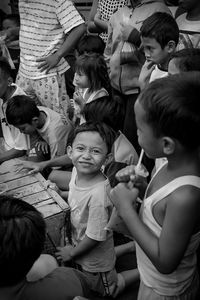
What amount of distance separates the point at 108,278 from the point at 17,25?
339cm

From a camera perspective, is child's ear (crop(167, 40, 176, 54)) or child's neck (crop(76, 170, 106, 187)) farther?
child's ear (crop(167, 40, 176, 54))

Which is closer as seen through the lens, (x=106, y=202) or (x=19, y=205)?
(x=19, y=205)

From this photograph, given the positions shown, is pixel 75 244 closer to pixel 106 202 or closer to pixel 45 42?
pixel 106 202

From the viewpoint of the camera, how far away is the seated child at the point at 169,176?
1097 millimetres

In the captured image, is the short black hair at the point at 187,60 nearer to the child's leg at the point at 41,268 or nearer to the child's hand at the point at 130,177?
the child's hand at the point at 130,177

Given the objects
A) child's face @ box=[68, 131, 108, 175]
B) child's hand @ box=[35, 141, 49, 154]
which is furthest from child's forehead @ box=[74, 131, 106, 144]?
child's hand @ box=[35, 141, 49, 154]

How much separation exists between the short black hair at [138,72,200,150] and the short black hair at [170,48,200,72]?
681 mm

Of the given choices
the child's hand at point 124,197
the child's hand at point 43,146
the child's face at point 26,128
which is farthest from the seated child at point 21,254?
the child's hand at point 43,146

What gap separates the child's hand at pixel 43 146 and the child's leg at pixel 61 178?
0.30 m

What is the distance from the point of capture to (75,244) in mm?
2074

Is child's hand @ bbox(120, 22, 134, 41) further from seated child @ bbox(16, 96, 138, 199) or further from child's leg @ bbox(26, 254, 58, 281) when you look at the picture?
child's leg @ bbox(26, 254, 58, 281)

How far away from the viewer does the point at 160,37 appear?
226cm

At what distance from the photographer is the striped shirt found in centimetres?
307

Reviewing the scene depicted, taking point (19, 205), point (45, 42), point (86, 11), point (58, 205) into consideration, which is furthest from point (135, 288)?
point (86, 11)
